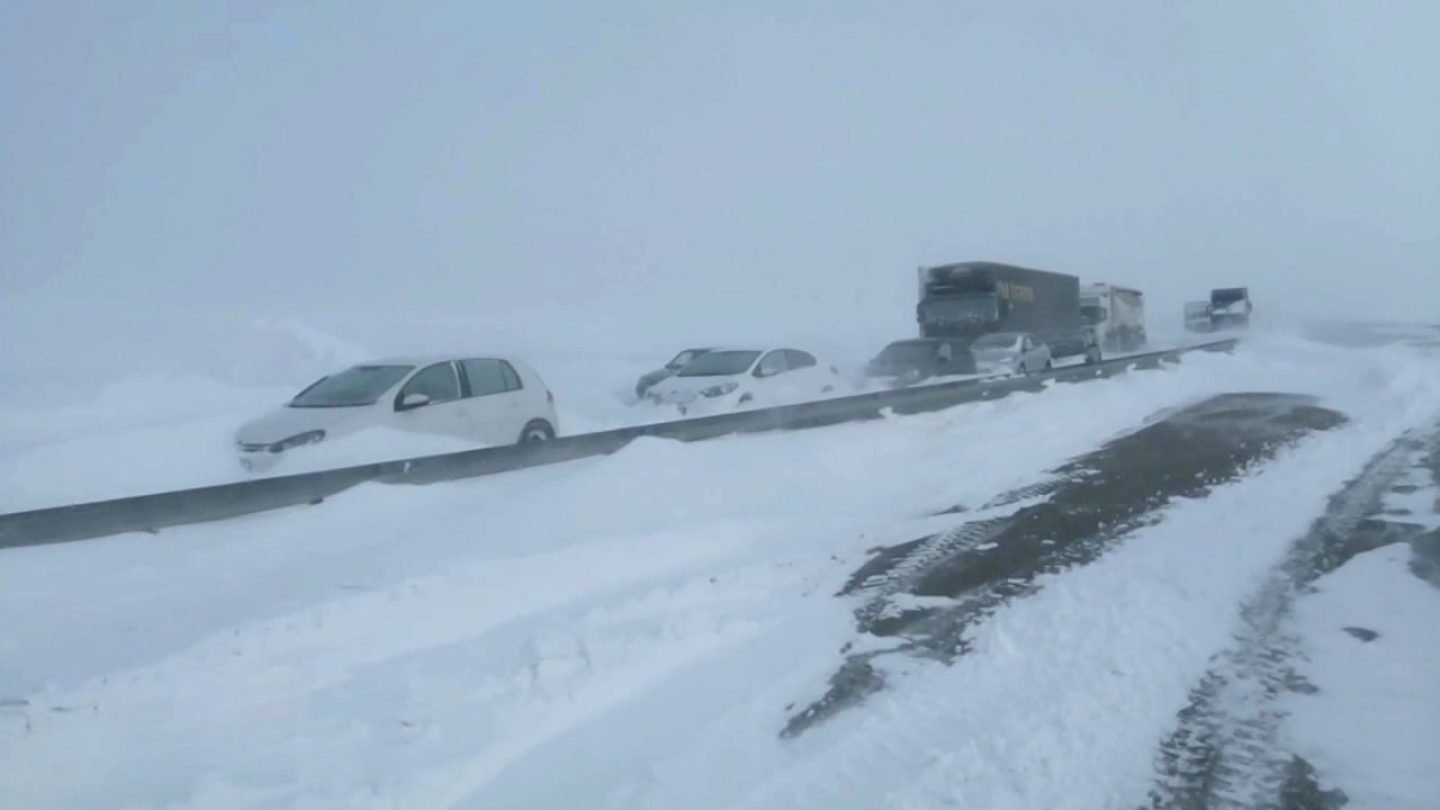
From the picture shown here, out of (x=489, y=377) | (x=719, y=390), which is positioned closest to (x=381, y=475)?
(x=489, y=377)

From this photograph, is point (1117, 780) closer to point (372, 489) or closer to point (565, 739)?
point (565, 739)

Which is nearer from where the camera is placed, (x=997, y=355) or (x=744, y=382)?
(x=744, y=382)

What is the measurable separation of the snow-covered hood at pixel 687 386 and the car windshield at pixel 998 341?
36.8 ft

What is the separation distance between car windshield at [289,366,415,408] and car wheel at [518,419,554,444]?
65.8 inches

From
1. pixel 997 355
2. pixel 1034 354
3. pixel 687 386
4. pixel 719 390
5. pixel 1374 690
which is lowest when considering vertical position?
pixel 1374 690

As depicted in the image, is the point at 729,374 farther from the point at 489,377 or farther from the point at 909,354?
the point at 909,354

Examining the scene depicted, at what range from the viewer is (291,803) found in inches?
174

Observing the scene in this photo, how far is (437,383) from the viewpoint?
12.8 meters

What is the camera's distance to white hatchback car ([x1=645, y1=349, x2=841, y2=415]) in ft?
62.2

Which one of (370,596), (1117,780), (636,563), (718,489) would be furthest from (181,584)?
(1117,780)

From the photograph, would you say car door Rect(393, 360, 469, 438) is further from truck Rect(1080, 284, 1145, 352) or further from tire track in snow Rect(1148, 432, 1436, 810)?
truck Rect(1080, 284, 1145, 352)

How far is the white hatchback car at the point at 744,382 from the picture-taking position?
746 inches

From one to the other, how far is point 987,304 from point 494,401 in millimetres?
20570

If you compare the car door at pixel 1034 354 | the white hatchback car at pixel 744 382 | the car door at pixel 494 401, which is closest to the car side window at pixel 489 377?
the car door at pixel 494 401
